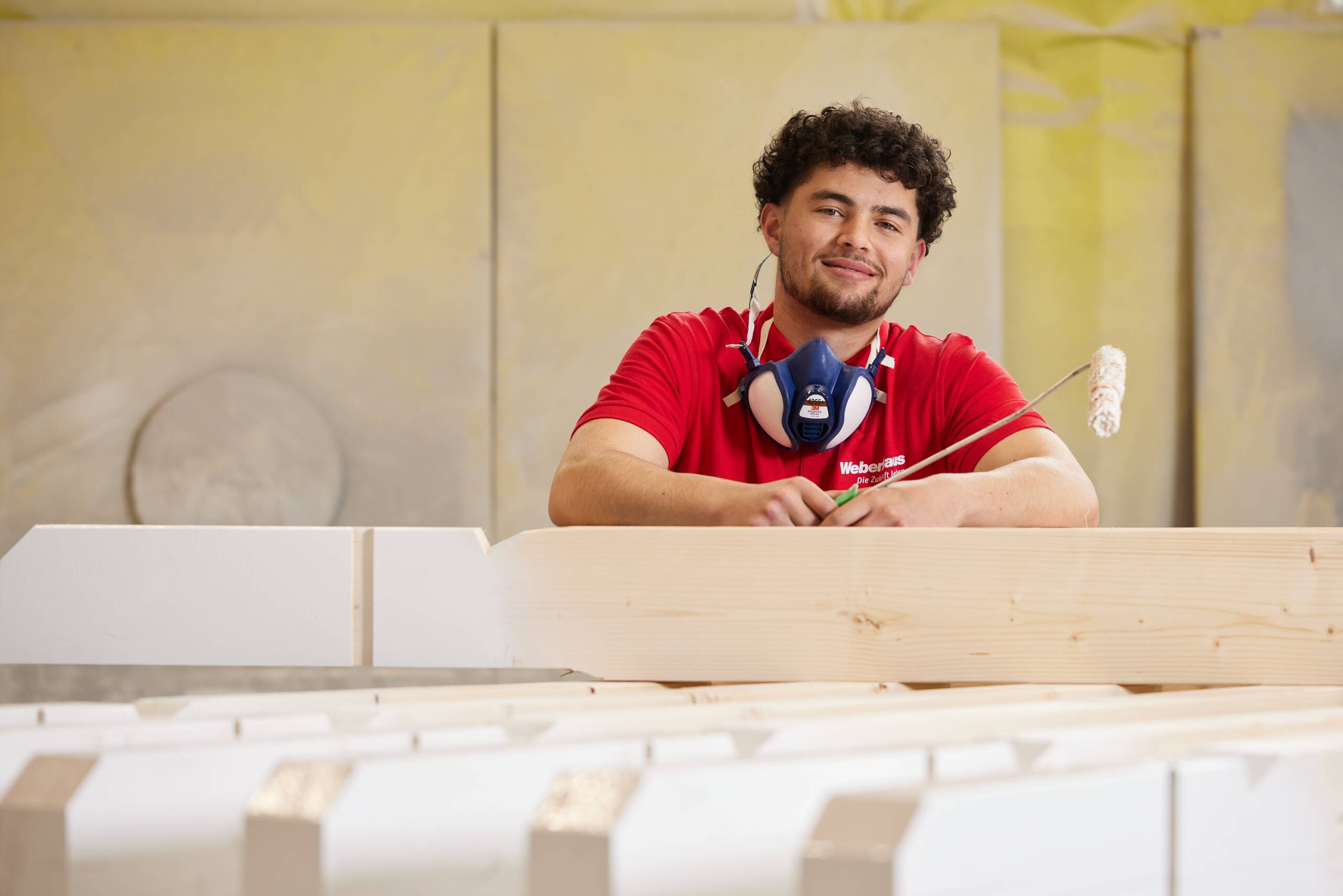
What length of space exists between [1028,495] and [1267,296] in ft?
7.79

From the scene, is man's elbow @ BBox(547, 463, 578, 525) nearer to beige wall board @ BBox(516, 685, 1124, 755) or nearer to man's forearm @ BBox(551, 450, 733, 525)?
man's forearm @ BBox(551, 450, 733, 525)

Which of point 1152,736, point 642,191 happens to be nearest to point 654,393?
point 1152,736

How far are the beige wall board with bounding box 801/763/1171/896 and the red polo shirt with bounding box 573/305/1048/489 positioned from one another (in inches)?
58.3

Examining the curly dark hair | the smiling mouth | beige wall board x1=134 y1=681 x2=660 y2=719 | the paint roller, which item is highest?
the curly dark hair

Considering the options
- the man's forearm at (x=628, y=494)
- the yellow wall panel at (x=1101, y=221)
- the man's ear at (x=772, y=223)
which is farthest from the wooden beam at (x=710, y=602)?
the yellow wall panel at (x=1101, y=221)

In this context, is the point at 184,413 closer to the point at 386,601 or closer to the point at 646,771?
the point at 386,601

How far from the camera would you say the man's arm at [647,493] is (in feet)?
4.51

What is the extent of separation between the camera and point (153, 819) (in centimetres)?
46

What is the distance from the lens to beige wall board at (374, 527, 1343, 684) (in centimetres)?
95

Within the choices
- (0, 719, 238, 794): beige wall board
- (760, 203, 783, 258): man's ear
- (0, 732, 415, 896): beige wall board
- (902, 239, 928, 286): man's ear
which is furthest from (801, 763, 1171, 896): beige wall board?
(760, 203, 783, 258): man's ear

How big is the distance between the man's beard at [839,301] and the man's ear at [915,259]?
13 centimetres

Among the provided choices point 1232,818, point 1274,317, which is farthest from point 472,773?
point 1274,317

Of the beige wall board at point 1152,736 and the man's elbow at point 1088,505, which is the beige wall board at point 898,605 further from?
the man's elbow at point 1088,505

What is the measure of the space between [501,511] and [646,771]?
313 cm
